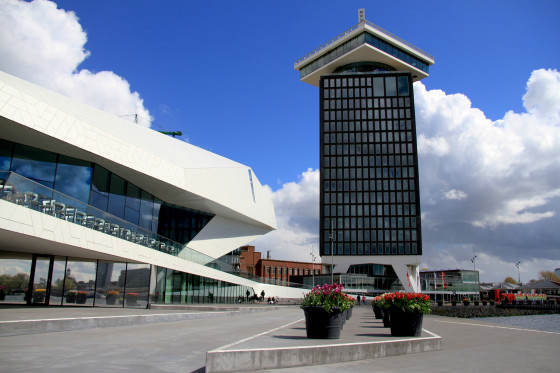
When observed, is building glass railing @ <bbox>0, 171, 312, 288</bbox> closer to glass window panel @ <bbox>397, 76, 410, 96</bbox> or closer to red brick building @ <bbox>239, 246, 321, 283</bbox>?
red brick building @ <bbox>239, 246, 321, 283</bbox>

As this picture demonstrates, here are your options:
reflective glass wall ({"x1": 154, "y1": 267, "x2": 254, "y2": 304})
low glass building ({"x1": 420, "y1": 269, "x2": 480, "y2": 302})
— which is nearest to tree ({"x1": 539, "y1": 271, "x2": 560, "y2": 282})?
low glass building ({"x1": 420, "y1": 269, "x2": 480, "y2": 302})

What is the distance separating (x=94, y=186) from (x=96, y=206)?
1.15 meters

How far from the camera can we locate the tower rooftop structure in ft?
275

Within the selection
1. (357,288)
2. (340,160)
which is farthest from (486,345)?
(340,160)

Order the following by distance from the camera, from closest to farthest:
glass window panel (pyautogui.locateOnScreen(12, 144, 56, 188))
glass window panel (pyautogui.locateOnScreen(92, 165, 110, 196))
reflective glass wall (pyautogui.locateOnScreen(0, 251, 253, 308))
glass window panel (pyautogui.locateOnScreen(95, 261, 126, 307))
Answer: glass window panel (pyautogui.locateOnScreen(12, 144, 56, 188)) < reflective glass wall (pyautogui.locateOnScreen(0, 251, 253, 308)) < glass window panel (pyautogui.locateOnScreen(95, 261, 126, 307)) < glass window panel (pyautogui.locateOnScreen(92, 165, 110, 196))

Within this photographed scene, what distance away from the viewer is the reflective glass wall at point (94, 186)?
21.3 meters

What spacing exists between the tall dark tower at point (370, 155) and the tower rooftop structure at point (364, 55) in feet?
0.63

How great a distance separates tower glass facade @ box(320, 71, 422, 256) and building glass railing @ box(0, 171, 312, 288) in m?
55.5

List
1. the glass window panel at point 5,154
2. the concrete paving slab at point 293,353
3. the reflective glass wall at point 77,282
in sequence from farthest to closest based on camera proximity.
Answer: the reflective glass wall at point 77,282
the glass window panel at point 5,154
the concrete paving slab at point 293,353

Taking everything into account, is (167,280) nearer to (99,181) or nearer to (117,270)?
(117,270)

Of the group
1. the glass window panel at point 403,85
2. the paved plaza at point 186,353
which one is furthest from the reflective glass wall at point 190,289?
the glass window panel at point 403,85

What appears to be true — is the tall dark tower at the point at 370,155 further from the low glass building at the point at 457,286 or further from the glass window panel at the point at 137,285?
the glass window panel at the point at 137,285

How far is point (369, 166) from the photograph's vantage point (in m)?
82.8

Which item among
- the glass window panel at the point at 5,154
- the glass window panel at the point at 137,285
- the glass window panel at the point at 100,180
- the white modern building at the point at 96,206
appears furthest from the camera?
the glass window panel at the point at 100,180
